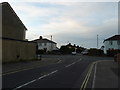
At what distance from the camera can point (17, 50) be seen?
3625cm

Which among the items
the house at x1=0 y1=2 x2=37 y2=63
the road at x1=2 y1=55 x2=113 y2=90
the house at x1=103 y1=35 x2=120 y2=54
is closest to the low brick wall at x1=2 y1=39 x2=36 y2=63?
the house at x1=0 y1=2 x2=37 y2=63

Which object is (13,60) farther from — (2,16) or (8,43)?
(2,16)

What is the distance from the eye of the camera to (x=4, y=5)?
42.8 metres

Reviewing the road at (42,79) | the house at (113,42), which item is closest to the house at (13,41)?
the road at (42,79)

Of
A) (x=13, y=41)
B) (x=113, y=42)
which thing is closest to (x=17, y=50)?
(x=13, y=41)

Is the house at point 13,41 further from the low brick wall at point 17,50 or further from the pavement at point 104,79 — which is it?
the pavement at point 104,79

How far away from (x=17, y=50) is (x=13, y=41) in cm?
214

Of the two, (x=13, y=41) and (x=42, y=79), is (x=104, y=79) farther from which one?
(x=13, y=41)

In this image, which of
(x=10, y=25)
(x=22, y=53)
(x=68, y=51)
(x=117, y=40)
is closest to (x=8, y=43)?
(x=22, y=53)

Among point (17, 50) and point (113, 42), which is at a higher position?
point (113, 42)

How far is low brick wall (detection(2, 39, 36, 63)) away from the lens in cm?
3177

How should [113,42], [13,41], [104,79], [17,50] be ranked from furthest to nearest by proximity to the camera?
[113,42]
[17,50]
[13,41]
[104,79]

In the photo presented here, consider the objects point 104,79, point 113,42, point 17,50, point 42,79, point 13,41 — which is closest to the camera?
point 42,79

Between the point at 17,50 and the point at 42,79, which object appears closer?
the point at 42,79
